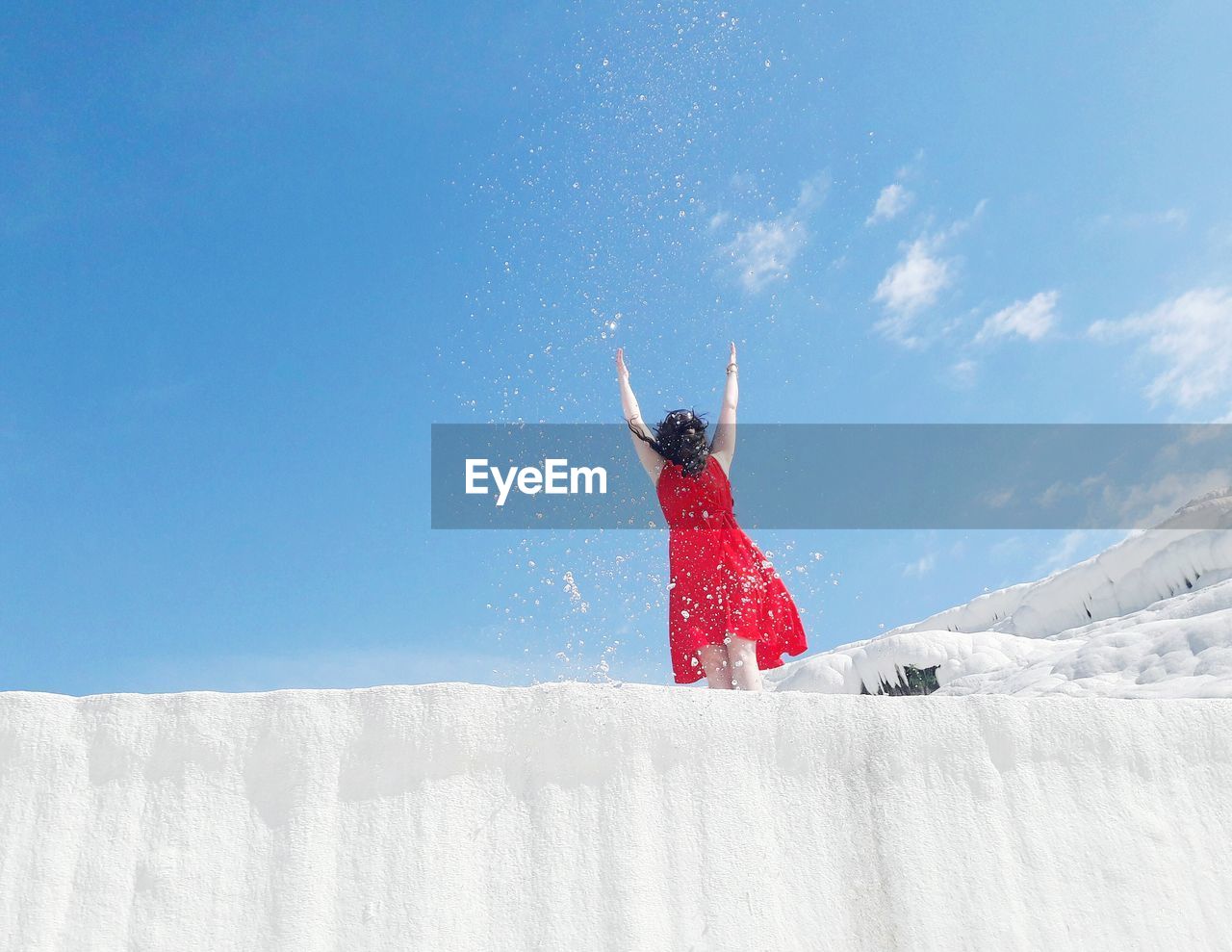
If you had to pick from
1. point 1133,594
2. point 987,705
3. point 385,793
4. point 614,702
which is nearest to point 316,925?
point 385,793

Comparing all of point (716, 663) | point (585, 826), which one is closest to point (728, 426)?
point (716, 663)

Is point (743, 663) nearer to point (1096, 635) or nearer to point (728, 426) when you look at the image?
point (728, 426)

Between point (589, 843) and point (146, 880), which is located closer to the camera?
point (146, 880)

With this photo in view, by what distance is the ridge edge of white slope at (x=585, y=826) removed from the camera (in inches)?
94.6

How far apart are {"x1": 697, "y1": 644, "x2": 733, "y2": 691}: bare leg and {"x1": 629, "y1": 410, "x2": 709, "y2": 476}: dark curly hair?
767 mm

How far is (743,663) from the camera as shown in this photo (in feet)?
12.0

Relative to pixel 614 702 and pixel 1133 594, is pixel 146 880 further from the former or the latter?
pixel 1133 594

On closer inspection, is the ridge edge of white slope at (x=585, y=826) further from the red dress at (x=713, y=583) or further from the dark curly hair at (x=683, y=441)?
the dark curly hair at (x=683, y=441)

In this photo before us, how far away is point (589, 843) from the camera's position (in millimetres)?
2580

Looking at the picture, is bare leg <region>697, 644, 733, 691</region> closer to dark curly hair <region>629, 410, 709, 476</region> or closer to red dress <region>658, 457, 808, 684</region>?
red dress <region>658, 457, 808, 684</region>

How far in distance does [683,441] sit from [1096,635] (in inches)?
194

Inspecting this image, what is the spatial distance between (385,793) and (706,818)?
3.12 ft

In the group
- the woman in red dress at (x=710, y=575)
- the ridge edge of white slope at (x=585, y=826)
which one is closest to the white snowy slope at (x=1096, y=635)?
the ridge edge of white slope at (x=585, y=826)

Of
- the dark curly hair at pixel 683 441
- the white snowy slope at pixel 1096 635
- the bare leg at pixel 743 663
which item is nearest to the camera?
the bare leg at pixel 743 663
